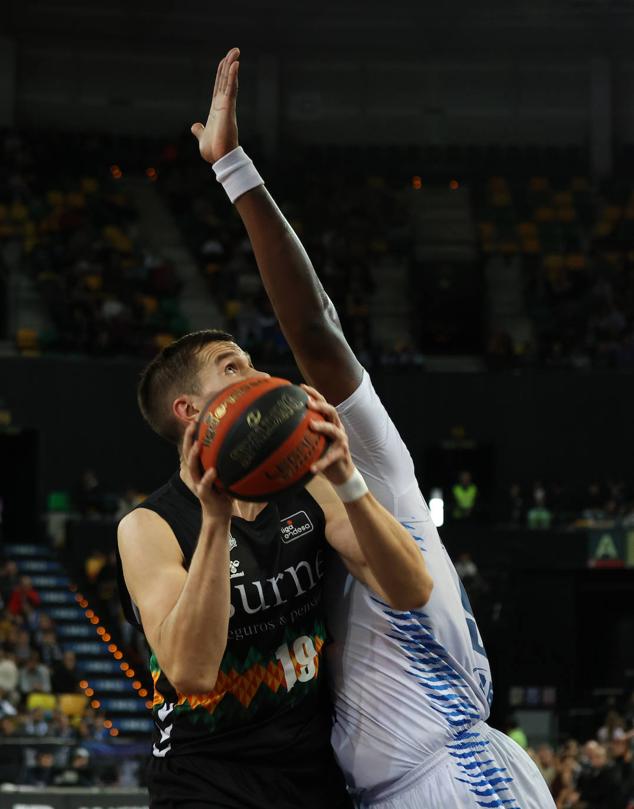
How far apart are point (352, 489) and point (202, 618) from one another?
0.45m

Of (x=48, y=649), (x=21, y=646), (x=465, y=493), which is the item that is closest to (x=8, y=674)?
(x=21, y=646)

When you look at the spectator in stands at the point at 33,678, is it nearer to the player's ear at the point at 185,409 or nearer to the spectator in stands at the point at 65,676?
the spectator in stands at the point at 65,676

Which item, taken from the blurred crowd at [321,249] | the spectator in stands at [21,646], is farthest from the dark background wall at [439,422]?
the spectator in stands at [21,646]

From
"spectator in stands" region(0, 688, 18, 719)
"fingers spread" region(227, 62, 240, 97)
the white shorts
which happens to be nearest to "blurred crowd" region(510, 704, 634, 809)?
"spectator in stands" region(0, 688, 18, 719)

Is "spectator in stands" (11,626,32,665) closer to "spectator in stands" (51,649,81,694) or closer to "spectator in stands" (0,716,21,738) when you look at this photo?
"spectator in stands" (51,649,81,694)

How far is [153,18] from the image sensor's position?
90.9 ft

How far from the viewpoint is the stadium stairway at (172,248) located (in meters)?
24.5

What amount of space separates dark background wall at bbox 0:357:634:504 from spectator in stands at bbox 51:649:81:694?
16.2 feet

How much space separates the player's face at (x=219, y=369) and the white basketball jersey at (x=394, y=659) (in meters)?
0.27

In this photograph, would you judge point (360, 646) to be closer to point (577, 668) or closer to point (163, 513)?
point (163, 513)

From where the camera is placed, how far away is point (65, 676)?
674 inches

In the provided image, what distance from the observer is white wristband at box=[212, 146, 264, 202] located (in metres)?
3.80

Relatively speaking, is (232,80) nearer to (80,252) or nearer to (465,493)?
(465,493)

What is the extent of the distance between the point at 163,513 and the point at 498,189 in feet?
81.3
